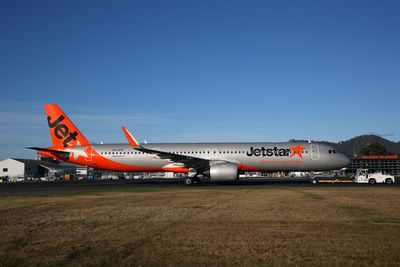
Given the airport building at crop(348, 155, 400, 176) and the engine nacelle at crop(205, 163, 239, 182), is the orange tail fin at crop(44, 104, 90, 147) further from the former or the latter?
the airport building at crop(348, 155, 400, 176)

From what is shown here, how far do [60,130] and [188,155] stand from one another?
43.2 feet

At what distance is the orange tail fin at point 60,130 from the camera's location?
36.3 m

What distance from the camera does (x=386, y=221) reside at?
10383 millimetres

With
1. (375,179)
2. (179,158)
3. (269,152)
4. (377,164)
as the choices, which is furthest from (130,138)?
(377,164)

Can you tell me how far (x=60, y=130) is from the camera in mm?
36344

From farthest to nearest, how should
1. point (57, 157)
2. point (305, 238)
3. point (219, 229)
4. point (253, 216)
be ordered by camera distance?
point (57, 157)
point (253, 216)
point (219, 229)
point (305, 238)

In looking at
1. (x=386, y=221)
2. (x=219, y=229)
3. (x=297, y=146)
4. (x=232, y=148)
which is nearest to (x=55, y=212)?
(x=219, y=229)

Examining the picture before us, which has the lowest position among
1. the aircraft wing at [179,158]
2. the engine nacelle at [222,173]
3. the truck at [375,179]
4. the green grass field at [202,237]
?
the green grass field at [202,237]

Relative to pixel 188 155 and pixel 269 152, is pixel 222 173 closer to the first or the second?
pixel 188 155

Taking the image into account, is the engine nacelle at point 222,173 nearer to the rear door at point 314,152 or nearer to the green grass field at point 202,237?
the rear door at point 314,152

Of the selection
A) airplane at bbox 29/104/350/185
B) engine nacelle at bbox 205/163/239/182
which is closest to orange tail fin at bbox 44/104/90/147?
airplane at bbox 29/104/350/185

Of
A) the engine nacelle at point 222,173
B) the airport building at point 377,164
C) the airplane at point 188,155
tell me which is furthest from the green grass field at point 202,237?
the airport building at point 377,164

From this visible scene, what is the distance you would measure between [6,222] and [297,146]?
28076mm

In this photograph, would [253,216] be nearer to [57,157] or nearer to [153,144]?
[153,144]
